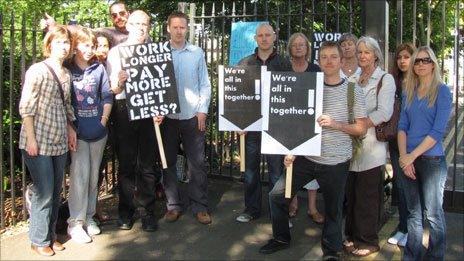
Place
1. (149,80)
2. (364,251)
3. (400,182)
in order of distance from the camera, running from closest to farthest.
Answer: (400,182) → (364,251) → (149,80)

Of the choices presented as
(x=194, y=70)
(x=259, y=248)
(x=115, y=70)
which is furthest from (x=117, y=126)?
(x=259, y=248)

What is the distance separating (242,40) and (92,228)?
3351mm

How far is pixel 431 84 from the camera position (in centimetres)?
411

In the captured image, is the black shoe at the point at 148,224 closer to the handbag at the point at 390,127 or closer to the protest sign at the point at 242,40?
the handbag at the point at 390,127

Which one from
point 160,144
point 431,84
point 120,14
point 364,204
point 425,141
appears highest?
point 120,14

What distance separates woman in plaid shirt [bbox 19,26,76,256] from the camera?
4340 millimetres

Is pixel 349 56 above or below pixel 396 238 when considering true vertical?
above

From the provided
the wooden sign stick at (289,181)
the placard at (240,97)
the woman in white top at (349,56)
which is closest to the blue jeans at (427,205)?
the wooden sign stick at (289,181)

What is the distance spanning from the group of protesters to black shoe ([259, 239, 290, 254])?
0.01 meters

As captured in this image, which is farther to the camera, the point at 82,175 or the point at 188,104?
the point at 188,104

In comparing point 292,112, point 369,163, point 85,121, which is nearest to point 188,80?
point 85,121

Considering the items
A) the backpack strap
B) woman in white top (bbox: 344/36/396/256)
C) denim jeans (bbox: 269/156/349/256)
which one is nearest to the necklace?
woman in white top (bbox: 344/36/396/256)

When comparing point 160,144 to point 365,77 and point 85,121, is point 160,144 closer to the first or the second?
point 85,121

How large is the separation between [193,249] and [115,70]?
199 centimetres
